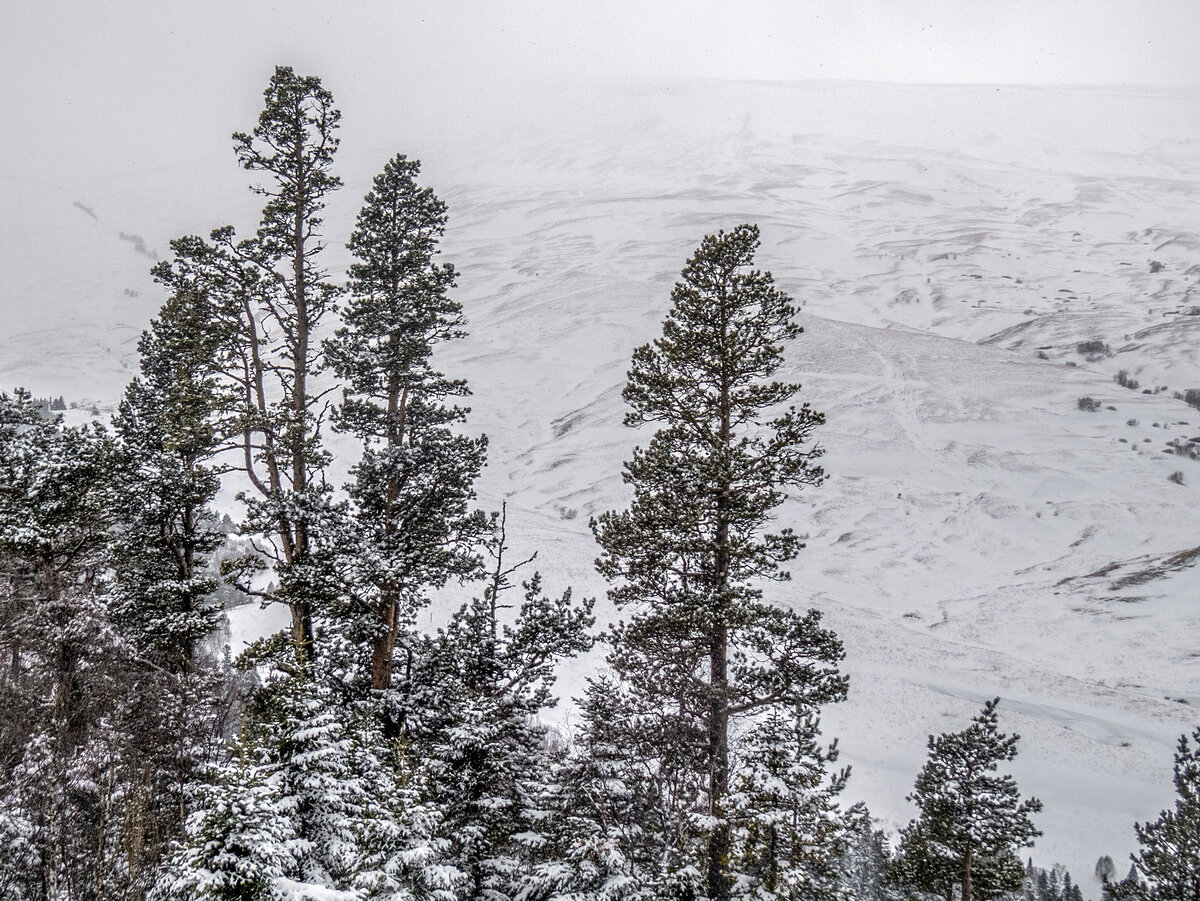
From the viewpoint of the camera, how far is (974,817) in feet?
61.4

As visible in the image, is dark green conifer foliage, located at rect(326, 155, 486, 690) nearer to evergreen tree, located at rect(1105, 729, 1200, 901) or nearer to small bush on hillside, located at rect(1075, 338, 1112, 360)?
evergreen tree, located at rect(1105, 729, 1200, 901)

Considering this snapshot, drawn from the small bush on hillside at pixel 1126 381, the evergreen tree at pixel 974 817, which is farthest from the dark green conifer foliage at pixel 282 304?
the small bush on hillside at pixel 1126 381

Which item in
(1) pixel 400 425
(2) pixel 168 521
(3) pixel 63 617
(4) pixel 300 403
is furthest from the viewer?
(2) pixel 168 521

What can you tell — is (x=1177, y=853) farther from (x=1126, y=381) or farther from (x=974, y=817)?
(x=1126, y=381)

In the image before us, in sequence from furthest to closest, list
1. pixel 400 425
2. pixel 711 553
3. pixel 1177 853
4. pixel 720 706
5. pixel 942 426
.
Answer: pixel 942 426, pixel 1177 853, pixel 400 425, pixel 711 553, pixel 720 706

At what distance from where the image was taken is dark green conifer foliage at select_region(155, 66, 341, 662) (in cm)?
1091

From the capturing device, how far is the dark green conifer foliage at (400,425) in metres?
11.5

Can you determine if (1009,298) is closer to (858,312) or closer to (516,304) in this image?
(858,312)

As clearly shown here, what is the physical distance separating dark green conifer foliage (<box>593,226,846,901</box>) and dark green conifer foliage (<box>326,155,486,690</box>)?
9.85 ft

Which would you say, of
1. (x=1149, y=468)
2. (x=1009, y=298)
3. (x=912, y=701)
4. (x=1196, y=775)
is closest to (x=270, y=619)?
(x=912, y=701)

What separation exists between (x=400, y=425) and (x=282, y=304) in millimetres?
3139

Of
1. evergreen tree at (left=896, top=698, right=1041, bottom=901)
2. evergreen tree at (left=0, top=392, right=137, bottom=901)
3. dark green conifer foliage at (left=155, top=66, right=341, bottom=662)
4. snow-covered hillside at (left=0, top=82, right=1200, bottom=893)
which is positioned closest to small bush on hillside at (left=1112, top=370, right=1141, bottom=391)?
snow-covered hillside at (left=0, top=82, right=1200, bottom=893)

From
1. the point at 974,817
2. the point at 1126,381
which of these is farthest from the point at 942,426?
the point at 974,817

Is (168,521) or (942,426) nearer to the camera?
(168,521)
